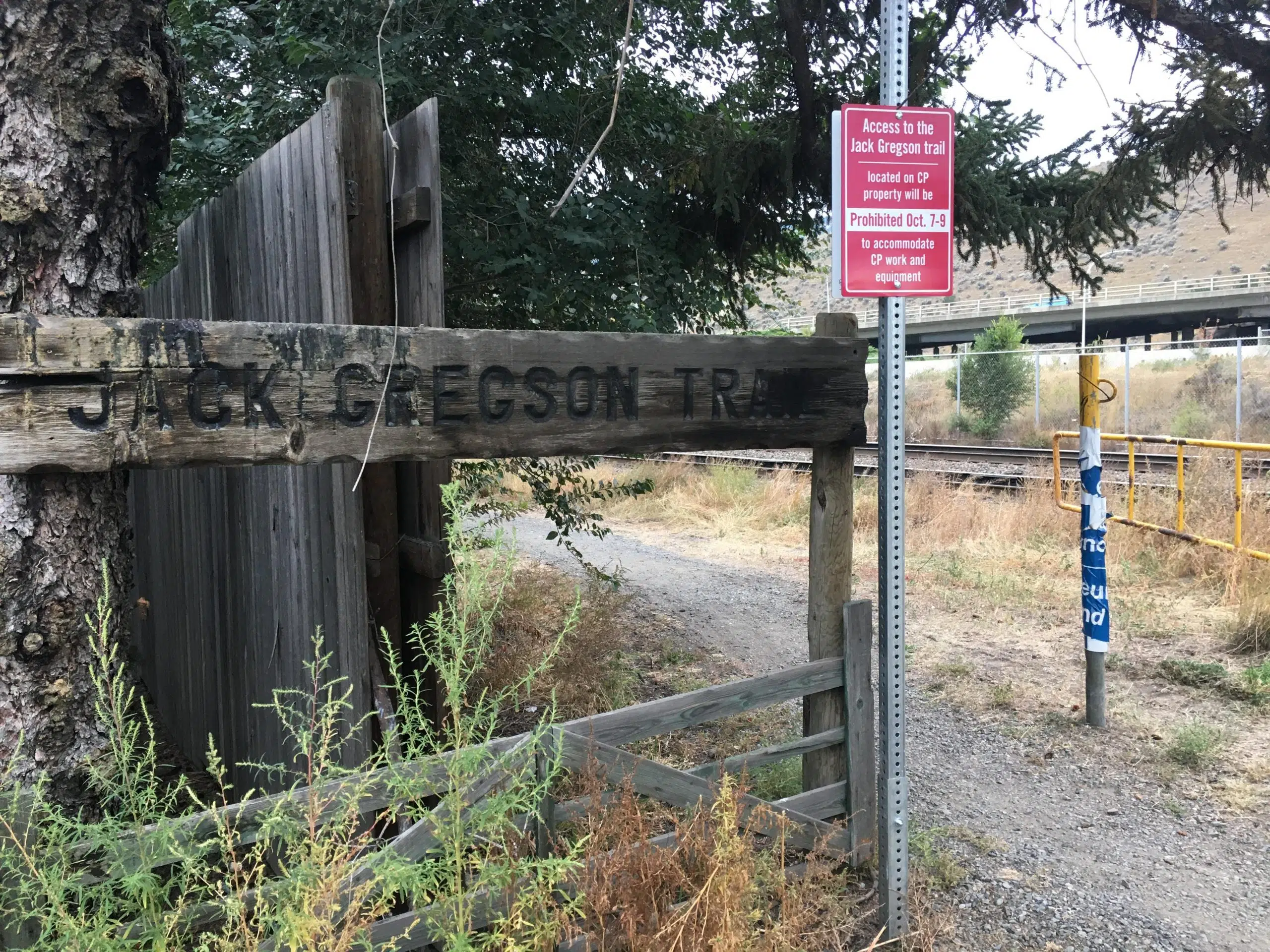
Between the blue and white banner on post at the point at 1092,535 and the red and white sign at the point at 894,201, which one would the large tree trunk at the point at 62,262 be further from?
the blue and white banner on post at the point at 1092,535

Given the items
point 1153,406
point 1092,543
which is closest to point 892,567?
point 1092,543

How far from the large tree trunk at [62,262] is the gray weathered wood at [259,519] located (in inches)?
13.2

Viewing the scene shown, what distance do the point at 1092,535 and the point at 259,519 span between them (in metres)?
4.65

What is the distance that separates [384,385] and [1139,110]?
19.1 feet

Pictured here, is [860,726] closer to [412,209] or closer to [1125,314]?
[412,209]

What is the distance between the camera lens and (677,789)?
3.06m

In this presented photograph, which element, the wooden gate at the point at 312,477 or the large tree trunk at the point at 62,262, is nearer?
the large tree trunk at the point at 62,262

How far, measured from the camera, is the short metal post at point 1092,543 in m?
5.29

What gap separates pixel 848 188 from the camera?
2877 mm

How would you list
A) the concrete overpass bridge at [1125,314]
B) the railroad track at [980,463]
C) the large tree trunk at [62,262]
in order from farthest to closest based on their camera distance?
1. the concrete overpass bridge at [1125,314]
2. the railroad track at [980,463]
3. the large tree trunk at [62,262]

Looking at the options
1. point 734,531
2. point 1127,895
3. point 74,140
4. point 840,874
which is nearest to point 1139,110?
point 1127,895

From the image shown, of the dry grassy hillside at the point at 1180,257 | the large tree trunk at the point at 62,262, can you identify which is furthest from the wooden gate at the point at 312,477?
the dry grassy hillside at the point at 1180,257

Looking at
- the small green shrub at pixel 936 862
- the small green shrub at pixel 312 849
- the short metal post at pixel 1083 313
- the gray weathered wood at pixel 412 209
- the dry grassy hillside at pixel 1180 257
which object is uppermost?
the dry grassy hillside at pixel 1180 257

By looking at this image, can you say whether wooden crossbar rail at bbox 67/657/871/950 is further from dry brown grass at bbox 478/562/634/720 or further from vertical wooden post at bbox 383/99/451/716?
dry brown grass at bbox 478/562/634/720
